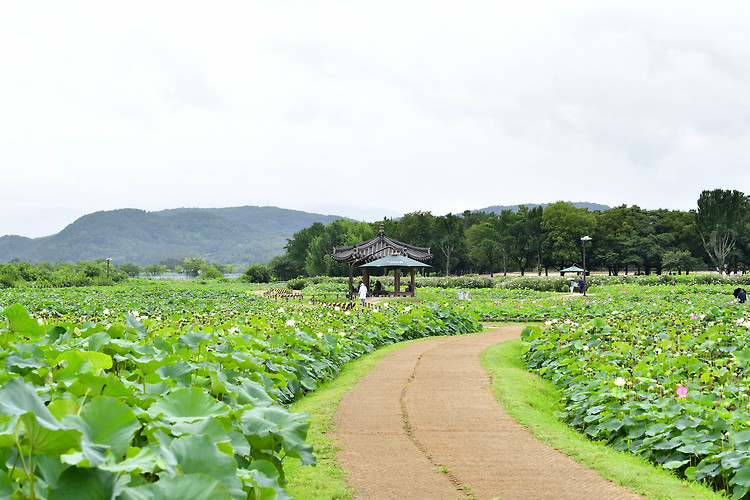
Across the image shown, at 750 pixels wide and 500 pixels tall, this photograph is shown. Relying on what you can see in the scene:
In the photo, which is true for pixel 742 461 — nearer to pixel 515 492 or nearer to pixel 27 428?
pixel 515 492

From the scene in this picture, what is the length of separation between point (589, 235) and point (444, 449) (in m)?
64.7

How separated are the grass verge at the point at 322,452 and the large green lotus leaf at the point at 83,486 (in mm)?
2960

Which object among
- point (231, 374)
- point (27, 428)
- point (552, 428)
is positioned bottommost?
point (552, 428)

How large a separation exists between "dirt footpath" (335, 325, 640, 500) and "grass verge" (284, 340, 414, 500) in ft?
0.39

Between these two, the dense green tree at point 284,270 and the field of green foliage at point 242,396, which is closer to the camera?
the field of green foliage at point 242,396

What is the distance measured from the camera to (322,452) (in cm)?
568

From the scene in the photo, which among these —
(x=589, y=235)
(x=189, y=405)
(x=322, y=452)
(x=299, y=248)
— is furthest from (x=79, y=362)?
(x=299, y=248)

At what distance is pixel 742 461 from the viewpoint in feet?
15.7

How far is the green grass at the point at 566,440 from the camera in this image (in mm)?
4812

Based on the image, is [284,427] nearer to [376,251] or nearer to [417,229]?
[376,251]

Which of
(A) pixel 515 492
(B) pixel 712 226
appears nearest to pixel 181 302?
(A) pixel 515 492

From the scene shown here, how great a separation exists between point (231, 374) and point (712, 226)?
63432mm

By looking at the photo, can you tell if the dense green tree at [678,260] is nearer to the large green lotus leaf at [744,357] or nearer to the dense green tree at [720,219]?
the dense green tree at [720,219]

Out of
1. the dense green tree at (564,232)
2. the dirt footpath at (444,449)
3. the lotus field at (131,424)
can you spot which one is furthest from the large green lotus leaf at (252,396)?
the dense green tree at (564,232)
